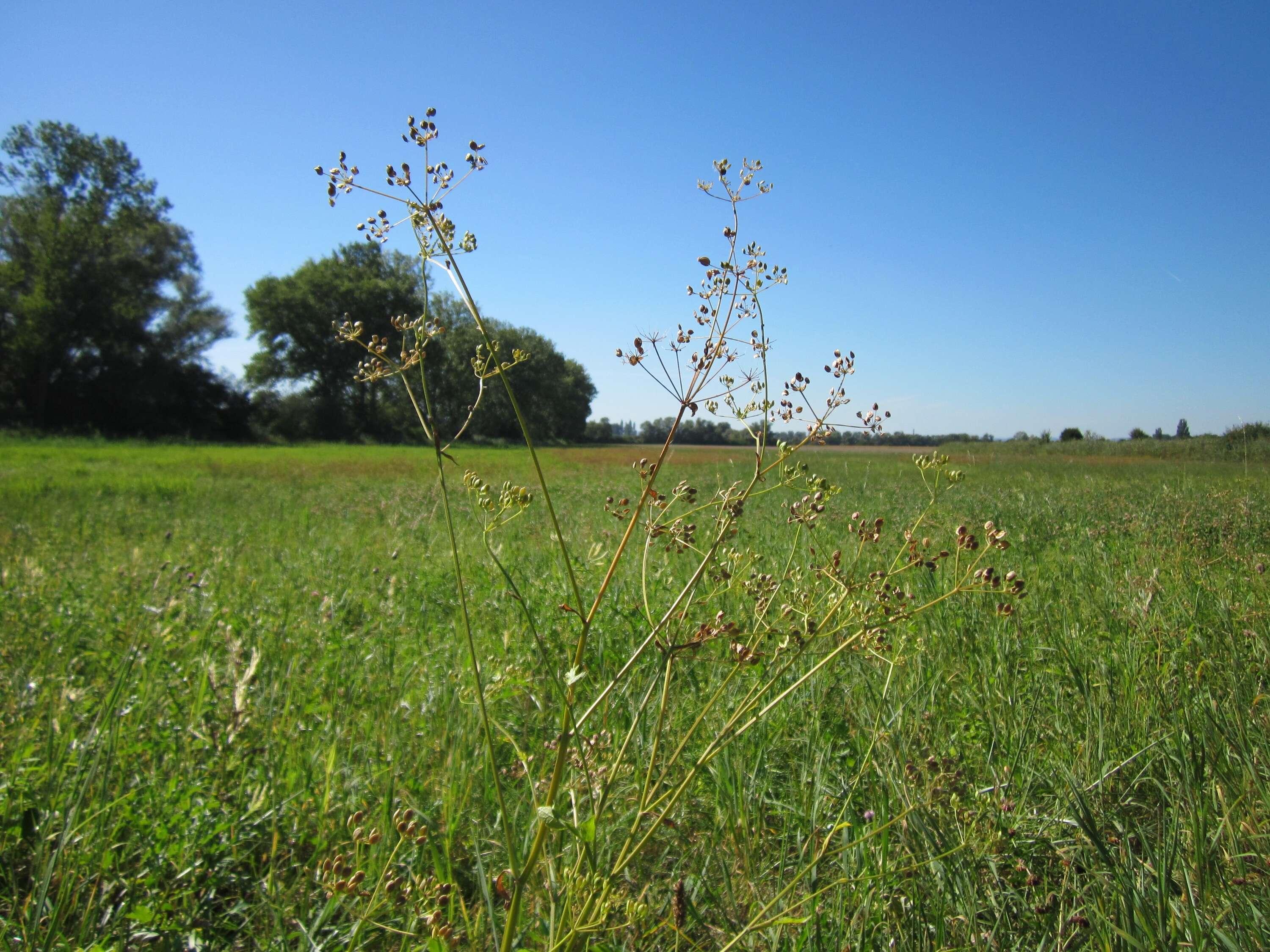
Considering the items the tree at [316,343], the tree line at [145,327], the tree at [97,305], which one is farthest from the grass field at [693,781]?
the tree at [316,343]

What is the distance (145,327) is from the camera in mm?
41250

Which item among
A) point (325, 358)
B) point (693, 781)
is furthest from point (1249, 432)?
point (325, 358)

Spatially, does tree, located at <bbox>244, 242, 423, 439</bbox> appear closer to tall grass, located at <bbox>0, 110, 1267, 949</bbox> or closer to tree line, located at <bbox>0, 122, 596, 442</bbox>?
tree line, located at <bbox>0, 122, 596, 442</bbox>

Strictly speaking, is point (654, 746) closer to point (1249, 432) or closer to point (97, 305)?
point (1249, 432)

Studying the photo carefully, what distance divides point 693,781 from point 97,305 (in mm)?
50172

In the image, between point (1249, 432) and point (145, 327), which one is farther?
point (145, 327)

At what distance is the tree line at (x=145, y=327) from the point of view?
1467 inches

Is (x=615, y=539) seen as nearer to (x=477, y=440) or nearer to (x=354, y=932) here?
(x=354, y=932)

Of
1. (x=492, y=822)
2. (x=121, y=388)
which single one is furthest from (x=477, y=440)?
(x=492, y=822)

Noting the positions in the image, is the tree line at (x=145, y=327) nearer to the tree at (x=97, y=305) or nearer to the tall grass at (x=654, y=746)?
the tree at (x=97, y=305)

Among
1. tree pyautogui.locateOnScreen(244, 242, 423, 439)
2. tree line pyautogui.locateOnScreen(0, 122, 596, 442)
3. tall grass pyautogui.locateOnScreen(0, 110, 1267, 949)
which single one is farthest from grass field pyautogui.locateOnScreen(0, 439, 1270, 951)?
tree pyautogui.locateOnScreen(244, 242, 423, 439)

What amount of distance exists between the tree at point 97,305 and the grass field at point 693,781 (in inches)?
1776

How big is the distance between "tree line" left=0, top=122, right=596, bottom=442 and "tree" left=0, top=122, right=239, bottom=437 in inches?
3.2

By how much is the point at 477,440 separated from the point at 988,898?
2010 inches
